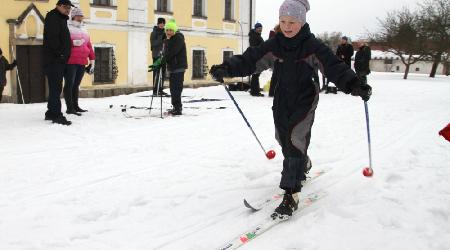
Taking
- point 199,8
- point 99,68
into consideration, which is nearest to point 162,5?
point 199,8

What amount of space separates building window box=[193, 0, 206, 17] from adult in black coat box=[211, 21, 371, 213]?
57.4ft

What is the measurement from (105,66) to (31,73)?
10.2 ft

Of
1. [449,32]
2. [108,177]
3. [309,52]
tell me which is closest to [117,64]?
[108,177]

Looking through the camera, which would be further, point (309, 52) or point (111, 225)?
point (309, 52)

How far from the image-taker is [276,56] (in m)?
3.91

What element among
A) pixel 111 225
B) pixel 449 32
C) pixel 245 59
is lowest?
pixel 111 225

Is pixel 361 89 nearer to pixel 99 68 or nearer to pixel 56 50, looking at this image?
pixel 56 50

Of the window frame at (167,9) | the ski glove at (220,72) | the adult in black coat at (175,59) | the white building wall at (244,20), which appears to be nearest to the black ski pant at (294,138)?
the ski glove at (220,72)

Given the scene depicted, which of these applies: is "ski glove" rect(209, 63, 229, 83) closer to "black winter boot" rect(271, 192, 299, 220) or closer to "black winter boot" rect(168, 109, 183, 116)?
"black winter boot" rect(271, 192, 299, 220)

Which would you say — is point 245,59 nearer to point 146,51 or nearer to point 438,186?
point 438,186

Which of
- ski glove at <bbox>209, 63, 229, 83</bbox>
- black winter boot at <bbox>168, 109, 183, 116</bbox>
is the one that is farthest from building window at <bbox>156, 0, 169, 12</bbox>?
ski glove at <bbox>209, 63, 229, 83</bbox>

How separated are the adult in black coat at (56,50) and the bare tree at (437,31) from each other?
110ft

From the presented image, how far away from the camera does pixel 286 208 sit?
11.9 feet

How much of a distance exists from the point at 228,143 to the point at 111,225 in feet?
10.4
